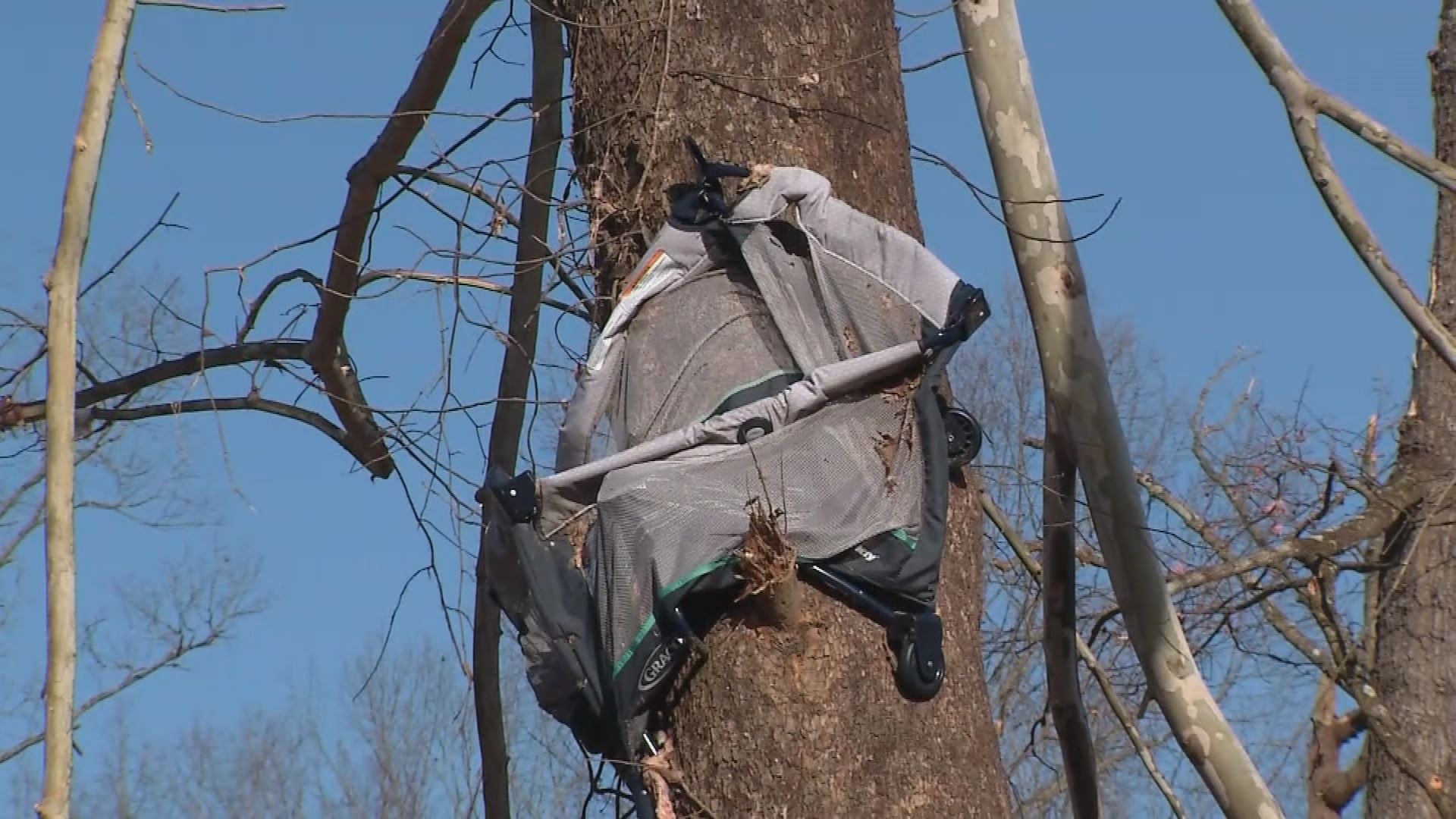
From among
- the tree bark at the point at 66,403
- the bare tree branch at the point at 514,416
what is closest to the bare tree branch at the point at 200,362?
the bare tree branch at the point at 514,416

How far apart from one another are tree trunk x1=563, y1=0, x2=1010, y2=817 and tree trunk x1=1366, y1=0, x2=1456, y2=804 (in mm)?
3670

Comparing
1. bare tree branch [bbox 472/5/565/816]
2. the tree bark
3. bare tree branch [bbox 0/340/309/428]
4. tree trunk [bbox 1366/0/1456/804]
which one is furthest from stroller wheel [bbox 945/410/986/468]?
tree trunk [bbox 1366/0/1456/804]

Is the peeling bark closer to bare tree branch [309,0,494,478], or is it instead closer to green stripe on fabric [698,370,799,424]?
green stripe on fabric [698,370,799,424]

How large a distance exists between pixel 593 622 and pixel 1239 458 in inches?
162

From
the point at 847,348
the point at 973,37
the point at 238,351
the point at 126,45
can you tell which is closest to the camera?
the point at 126,45

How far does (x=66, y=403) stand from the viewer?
1.71 metres

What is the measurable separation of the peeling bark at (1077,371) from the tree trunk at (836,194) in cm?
29

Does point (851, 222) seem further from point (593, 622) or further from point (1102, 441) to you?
point (593, 622)

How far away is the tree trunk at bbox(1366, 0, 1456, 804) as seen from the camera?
603 centimetres

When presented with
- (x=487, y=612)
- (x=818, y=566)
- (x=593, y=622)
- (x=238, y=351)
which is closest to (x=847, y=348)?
(x=818, y=566)

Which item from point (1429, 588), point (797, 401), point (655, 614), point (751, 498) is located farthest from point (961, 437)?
point (1429, 588)

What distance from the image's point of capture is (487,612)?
3717 millimetres

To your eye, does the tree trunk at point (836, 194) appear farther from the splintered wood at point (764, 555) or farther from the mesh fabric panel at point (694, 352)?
the mesh fabric panel at point (694, 352)

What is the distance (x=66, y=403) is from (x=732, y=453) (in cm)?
116
